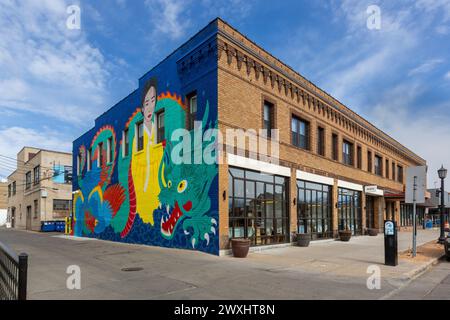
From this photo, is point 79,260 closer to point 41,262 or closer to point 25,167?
point 41,262

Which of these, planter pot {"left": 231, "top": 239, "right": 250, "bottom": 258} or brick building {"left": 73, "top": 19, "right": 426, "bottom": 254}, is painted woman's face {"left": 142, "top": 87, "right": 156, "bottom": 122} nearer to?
brick building {"left": 73, "top": 19, "right": 426, "bottom": 254}

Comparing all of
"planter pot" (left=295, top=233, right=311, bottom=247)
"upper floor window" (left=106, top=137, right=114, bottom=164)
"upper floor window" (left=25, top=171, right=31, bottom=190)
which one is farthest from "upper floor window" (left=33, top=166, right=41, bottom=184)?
"planter pot" (left=295, top=233, right=311, bottom=247)

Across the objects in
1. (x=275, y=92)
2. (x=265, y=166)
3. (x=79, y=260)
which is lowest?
(x=79, y=260)

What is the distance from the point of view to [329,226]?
23.1 m

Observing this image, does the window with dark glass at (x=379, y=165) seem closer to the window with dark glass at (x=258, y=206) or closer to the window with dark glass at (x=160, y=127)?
the window with dark glass at (x=258, y=206)

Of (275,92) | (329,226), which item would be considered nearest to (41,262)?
(275,92)

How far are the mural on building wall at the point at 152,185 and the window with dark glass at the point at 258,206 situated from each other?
1.23m

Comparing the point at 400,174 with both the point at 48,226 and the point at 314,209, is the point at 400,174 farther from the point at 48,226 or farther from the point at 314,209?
the point at 48,226

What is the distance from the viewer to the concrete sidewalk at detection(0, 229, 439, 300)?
322 inches

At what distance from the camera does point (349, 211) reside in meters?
26.2

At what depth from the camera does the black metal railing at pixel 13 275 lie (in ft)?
16.9

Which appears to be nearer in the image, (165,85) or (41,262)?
(41,262)

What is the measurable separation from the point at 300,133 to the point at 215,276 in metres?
12.6
